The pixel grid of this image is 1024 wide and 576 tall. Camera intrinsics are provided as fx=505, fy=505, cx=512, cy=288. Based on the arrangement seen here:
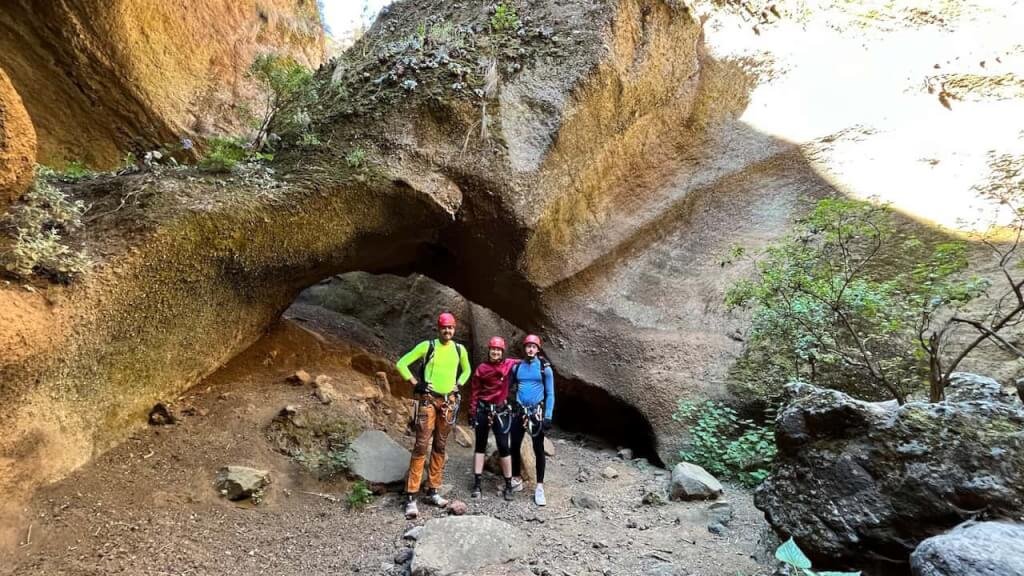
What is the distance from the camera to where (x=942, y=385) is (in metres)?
4.51

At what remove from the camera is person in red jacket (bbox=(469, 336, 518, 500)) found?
5508 millimetres

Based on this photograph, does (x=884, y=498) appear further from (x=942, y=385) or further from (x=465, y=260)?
(x=465, y=260)

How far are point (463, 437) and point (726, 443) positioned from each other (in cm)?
363

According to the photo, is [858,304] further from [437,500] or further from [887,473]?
[437,500]

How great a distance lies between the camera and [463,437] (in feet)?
24.1

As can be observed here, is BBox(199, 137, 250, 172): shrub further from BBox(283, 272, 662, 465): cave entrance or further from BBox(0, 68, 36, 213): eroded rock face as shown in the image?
BBox(283, 272, 662, 465): cave entrance

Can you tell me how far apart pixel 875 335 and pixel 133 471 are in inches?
322

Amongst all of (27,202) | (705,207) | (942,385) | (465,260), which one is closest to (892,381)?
(942,385)

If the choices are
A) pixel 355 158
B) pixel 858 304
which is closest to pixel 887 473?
pixel 858 304

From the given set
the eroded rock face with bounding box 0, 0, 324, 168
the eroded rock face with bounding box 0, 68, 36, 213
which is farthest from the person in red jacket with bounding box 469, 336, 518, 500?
the eroded rock face with bounding box 0, 0, 324, 168

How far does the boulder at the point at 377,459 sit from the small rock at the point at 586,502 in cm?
188

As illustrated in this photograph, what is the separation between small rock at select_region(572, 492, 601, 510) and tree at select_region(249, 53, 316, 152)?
5506 mm

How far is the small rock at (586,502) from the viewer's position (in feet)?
17.5

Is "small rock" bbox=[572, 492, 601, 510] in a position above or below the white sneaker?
above
